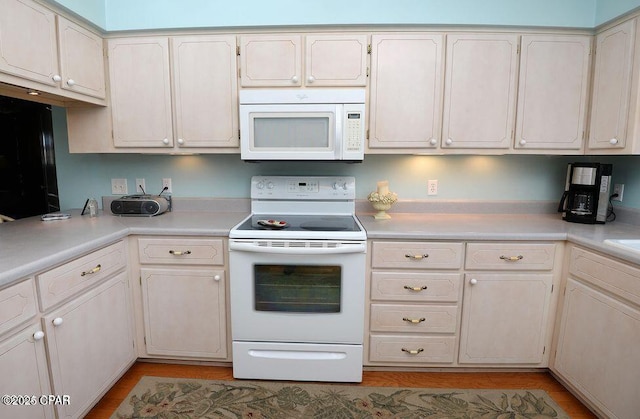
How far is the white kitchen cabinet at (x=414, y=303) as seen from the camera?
5.81 ft

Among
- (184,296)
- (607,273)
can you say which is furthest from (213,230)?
(607,273)

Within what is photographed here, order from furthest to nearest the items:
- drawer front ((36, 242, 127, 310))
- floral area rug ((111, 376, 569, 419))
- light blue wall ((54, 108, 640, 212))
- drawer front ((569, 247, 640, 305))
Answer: light blue wall ((54, 108, 640, 212)), floral area rug ((111, 376, 569, 419)), drawer front ((569, 247, 640, 305)), drawer front ((36, 242, 127, 310))

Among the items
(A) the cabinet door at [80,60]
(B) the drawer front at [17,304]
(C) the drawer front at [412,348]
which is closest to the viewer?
(B) the drawer front at [17,304]

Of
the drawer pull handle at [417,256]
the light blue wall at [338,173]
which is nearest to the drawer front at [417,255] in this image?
the drawer pull handle at [417,256]

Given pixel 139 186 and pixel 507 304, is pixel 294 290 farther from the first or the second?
pixel 139 186

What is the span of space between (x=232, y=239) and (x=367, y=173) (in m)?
1.10

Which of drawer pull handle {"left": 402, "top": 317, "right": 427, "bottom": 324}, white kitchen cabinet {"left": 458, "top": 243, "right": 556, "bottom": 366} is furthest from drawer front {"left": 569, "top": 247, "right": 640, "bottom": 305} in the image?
drawer pull handle {"left": 402, "top": 317, "right": 427, "bottom": 324}

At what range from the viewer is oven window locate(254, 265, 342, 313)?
175cm

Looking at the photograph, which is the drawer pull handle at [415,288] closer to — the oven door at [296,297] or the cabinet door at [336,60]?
the oven door at [296,297]

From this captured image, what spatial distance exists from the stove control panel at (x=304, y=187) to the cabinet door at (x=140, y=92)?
0.66 m

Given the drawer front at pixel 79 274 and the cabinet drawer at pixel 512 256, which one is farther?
the cabinet drawer at pixel 512 256

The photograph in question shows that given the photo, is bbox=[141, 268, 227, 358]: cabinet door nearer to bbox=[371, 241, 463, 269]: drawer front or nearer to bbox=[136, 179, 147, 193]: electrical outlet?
bbox=[136, 179, 147, 193]: electrical outlet

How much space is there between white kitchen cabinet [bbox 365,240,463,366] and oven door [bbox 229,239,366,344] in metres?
0.13

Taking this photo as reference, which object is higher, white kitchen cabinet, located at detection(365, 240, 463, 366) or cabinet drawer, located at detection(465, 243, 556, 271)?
cabinet drawer, located at detection(465, 243, 556, 271)
